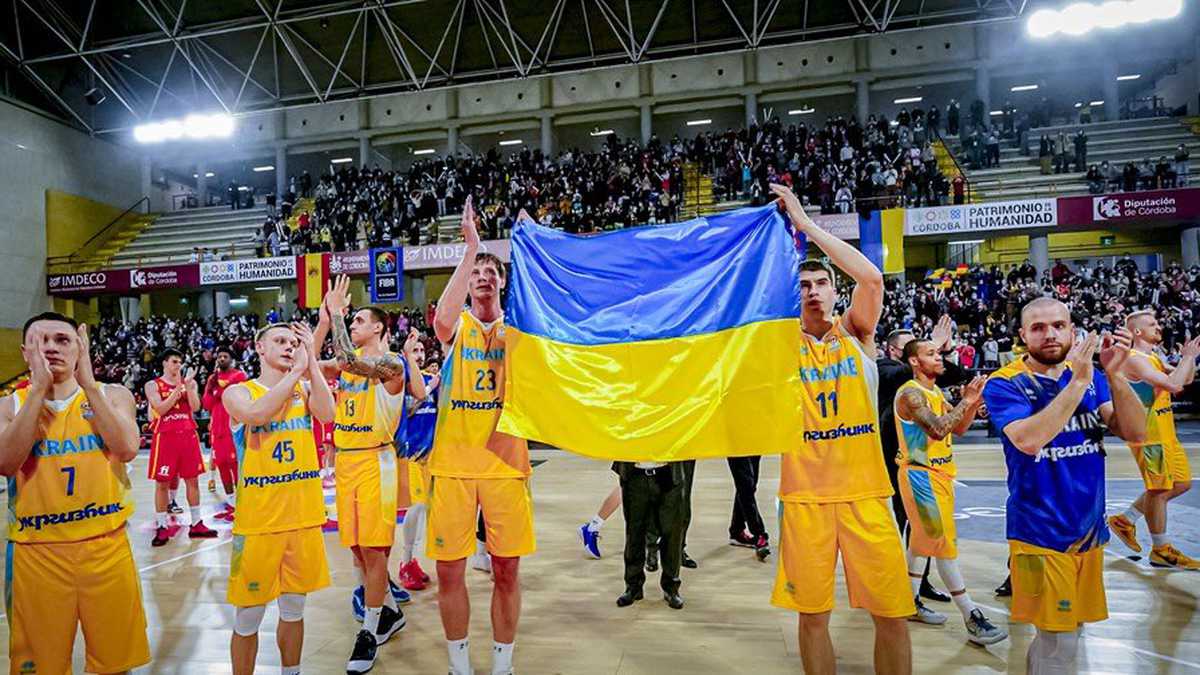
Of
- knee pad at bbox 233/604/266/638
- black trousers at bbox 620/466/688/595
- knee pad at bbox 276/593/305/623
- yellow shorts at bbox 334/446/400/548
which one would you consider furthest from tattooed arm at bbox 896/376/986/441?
knee pad at bbox 233/604/266/638

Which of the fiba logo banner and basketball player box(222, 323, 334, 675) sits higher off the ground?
the fiba logo banner

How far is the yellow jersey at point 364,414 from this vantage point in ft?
15.2

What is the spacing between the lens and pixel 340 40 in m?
27.9

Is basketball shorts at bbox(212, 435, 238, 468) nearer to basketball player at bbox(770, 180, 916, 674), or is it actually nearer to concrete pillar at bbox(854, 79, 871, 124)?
basketball player at bbox(770, 180, 916, 674)

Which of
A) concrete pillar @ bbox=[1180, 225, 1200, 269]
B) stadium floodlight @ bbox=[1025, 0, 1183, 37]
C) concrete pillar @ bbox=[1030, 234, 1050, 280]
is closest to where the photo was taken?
concrete pillar @ bbox=[1030, 234, 1050, 280]

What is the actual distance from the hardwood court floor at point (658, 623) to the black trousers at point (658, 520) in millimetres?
248

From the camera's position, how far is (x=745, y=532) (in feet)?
22.5

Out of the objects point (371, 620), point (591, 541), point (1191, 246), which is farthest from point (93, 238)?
point (1191, 246)

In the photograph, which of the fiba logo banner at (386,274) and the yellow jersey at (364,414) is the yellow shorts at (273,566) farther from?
the fiba logo banner at (386,274)

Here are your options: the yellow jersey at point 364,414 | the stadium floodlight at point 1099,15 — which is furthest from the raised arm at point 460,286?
the stadium floodlight at point 1099,15

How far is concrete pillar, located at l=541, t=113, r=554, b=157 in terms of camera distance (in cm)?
2866

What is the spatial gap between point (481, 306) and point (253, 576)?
1.79m

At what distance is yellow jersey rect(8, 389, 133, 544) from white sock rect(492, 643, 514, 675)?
6.32 feet

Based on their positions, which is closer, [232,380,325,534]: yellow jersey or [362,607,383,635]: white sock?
[232,380,325,534]: yellow jersey
